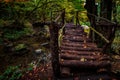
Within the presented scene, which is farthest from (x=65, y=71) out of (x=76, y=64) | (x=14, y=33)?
(x=14, y=33)

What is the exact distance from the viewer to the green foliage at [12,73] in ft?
29.7

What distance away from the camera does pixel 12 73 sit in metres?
9.61

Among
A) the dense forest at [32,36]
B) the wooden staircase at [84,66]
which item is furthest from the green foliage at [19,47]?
the wooden staircase at [84,66]

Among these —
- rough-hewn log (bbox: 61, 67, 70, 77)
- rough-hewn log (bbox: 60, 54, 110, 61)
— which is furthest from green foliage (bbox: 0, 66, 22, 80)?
rough-hewn log (bbox: 61, 67, 70, 77)

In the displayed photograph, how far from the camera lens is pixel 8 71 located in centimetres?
943

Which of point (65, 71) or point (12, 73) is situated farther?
point (12, 73)

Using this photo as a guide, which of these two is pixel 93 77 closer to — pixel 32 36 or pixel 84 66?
pixel 84 66

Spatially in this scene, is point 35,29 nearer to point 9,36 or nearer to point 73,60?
point 9,36

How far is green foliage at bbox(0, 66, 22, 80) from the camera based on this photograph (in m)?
9.06

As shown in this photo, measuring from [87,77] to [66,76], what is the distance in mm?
607

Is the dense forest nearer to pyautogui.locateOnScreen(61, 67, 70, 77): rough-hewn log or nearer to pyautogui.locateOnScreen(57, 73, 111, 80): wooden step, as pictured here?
pyautogui.locateOnScreen(57, 73, 111, 80): wooden step

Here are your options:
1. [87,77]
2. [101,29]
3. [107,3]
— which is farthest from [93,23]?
[87,77]

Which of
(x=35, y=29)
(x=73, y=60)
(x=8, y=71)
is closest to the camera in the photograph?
(x=73, y=60)

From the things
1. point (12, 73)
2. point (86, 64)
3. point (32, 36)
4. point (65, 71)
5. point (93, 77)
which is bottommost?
point (12, 73)
